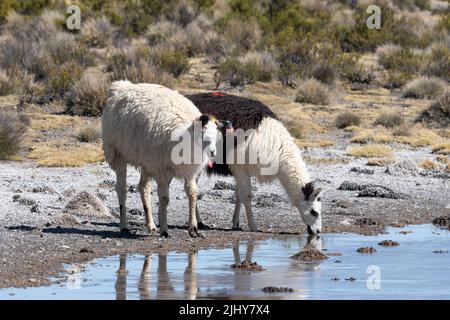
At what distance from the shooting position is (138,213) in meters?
14.2

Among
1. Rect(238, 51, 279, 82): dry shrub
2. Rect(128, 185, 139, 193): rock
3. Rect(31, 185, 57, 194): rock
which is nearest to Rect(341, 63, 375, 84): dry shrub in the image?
Rect(238, 51, 279, 82): dry shrub

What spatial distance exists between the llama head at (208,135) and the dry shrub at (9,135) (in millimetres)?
7471

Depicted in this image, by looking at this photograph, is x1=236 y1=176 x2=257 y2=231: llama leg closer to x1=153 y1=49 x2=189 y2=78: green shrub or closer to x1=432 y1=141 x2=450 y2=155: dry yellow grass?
x1=432 y1=141 x2=450 y2=155: dry yellow grass

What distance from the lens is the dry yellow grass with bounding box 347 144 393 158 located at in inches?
795

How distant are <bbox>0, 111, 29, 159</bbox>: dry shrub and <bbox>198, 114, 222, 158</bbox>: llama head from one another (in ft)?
24.5

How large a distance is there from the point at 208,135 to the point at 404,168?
789 cm

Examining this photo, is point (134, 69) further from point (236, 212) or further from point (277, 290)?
point (277, 290)

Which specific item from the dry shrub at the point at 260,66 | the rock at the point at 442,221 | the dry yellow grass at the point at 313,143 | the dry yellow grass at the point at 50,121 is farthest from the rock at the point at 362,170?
the dry shrub at the point at 260,66

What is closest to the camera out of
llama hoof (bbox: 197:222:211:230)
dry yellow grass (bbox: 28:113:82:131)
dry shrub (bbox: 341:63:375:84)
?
llama hoof (bbox: 197:222:211:230)

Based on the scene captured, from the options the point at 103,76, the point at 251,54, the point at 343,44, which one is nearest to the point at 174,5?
the point at 343,44

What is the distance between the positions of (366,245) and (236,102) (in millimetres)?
2326

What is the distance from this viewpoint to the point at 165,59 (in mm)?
27562

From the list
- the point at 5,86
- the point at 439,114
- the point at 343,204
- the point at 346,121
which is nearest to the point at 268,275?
the point at 343,204

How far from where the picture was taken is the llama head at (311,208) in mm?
13023
